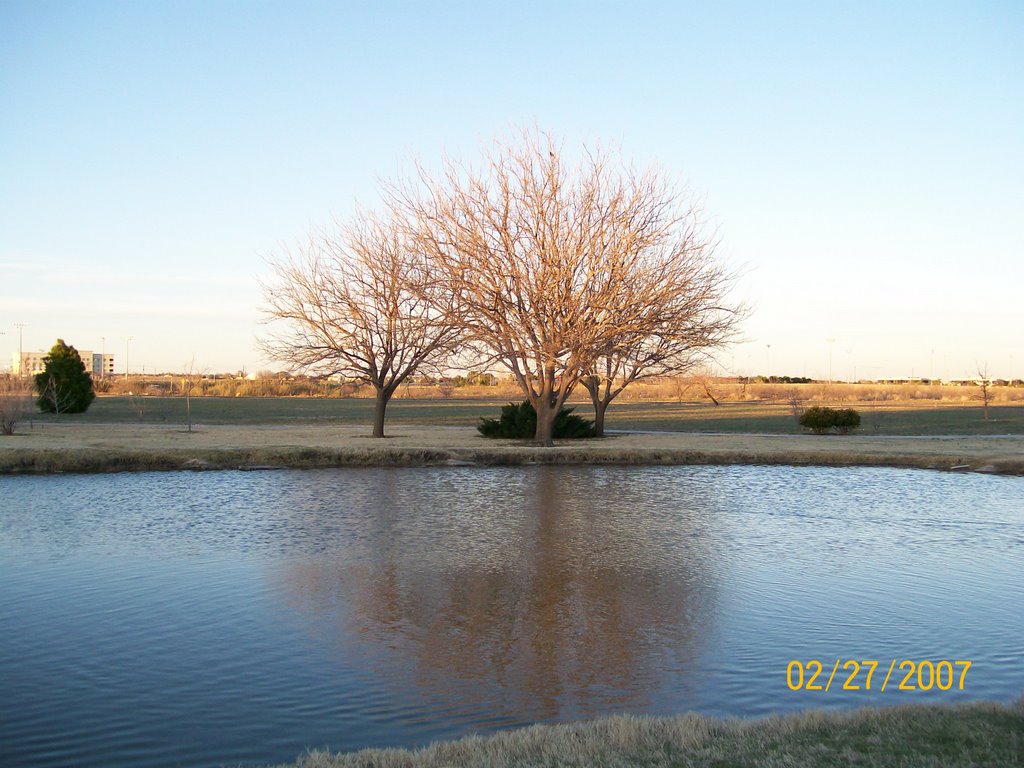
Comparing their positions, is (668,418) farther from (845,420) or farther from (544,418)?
(544,418)

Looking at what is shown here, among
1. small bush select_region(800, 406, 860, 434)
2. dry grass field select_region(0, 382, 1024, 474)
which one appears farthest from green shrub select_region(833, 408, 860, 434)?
dry grass field select_region(0, 382, 1024, 474)

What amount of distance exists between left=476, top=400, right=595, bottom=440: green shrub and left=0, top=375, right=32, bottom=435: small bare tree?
657 inches

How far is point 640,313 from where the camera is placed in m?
28.7

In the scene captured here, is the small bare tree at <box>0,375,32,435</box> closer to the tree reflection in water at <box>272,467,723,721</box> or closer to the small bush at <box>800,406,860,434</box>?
the tree reflection in water at <box>272,467,723,721</box>

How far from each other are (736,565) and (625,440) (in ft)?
69.7

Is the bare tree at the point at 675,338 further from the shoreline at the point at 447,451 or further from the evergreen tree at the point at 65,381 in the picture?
the evergreen tree at the point at 65,381

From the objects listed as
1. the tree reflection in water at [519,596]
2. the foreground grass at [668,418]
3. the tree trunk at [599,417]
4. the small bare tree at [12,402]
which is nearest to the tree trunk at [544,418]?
the tree trunk at [599,417]

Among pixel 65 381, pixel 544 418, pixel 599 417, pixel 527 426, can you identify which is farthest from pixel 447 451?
pixel 65 381

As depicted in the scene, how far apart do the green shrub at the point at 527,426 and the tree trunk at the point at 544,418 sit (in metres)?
2.77

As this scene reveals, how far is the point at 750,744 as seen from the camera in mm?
5371

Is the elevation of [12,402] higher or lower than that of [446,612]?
higher

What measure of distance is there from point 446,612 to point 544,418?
70.0 ft

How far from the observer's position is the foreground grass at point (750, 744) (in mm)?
5070

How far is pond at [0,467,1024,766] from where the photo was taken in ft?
22.1
